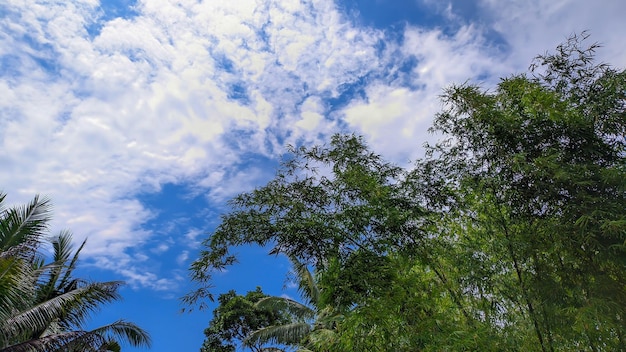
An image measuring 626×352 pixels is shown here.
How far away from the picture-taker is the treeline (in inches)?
128

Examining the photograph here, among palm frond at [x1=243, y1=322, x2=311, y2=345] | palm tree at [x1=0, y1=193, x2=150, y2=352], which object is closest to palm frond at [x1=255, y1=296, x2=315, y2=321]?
palm frond at [x1=243, y1=322, x2=311, y2=345]

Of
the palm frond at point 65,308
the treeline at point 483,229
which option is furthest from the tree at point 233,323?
the treeline at point 483,229

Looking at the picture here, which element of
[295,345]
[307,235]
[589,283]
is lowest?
[589,283]

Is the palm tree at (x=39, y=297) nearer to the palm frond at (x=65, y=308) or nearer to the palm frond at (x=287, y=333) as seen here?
the palm frond at (x=65, y=308)

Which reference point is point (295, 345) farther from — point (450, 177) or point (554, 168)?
point (554, 168)

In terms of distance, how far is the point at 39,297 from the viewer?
8125 mm

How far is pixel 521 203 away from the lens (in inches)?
146

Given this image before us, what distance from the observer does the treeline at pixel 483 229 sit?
326 centimetres

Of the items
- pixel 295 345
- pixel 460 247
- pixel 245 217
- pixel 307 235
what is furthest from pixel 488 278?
pixel 295 345

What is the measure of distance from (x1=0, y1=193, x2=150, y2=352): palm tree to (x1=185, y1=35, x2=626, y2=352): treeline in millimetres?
2118

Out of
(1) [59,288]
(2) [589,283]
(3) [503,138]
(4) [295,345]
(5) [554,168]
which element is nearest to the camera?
(5) [554,168]

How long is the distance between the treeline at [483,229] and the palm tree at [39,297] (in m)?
2.12

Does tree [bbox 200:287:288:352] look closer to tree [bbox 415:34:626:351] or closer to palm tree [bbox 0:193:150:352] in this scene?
palm tree [bbox 0:193:150:352]

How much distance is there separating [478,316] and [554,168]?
1.64 metres
